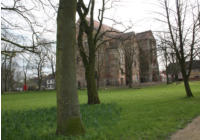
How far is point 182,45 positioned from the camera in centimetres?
1728

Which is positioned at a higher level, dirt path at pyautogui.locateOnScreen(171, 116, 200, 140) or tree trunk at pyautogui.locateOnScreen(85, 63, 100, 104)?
tree trunk at pyautogui.locateOnScreen(85, 63, 100, 104)

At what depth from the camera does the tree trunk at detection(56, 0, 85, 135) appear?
5480mm

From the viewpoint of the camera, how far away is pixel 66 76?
5520mm

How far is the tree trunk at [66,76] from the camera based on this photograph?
548cm

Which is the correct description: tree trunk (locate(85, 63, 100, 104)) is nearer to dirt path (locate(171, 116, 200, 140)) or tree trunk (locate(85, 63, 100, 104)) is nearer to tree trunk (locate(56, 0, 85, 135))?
dirt path (locate(171, 116, 200, 140))

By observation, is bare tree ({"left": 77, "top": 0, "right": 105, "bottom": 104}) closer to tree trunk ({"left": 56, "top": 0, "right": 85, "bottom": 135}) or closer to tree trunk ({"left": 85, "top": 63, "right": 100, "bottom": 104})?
tree trunk ({"left": 85, "top": 63, "right": 100, "bottom": 104})

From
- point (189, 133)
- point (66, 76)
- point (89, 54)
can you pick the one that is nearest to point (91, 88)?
point (89, 54)

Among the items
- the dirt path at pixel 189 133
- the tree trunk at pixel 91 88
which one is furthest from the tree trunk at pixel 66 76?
the tree trunk at pixel 91 88

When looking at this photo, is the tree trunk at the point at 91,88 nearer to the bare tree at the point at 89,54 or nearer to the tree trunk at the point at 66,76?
the bare tree at the point at 89,54

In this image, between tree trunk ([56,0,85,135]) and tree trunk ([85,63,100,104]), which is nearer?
tree trunk ([56,0,85,135])

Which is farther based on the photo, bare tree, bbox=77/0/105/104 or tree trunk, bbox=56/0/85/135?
bare tree, bbox=77/0/105/104

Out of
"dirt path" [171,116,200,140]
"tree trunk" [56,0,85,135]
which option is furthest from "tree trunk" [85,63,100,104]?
"tree trunk" [56,0,85,135]


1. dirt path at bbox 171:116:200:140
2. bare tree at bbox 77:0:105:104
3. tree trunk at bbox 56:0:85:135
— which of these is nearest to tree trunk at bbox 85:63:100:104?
bare tree at bbox 77:0:105:104

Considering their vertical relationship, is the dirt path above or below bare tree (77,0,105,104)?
below
